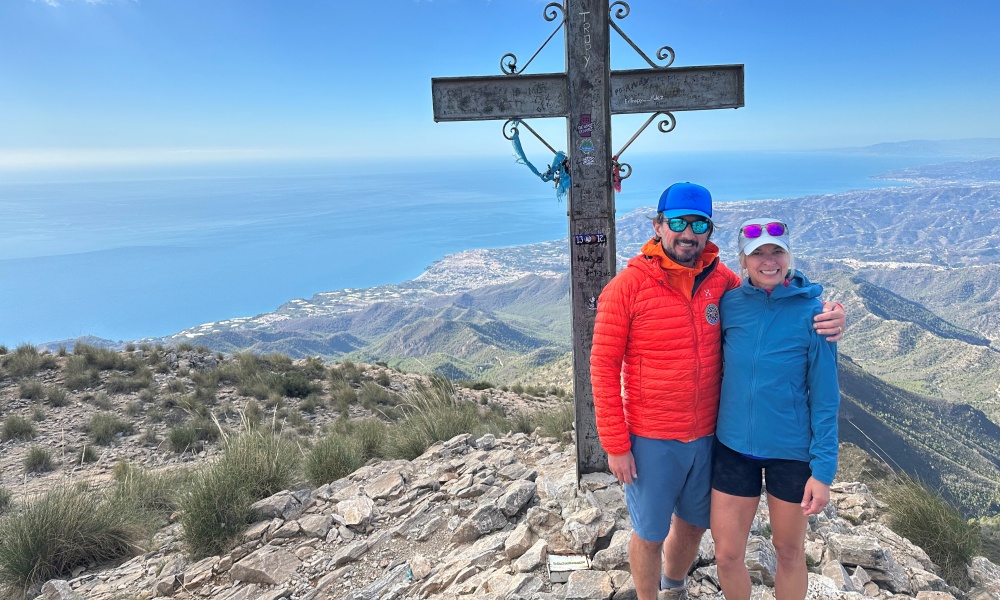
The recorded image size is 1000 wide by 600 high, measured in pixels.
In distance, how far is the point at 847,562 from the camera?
3145 millimetres

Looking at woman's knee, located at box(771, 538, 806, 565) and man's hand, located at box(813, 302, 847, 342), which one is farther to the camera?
woman's knee, located at box(771, 538, 806, 565)

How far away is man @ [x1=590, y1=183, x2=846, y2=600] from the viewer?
216cm

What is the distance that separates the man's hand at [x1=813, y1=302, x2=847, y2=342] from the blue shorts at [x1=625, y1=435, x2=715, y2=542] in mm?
626

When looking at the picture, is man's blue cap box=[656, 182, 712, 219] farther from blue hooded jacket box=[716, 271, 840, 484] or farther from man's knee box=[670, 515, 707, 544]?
man's knee box=[670, 515, 707, 544]

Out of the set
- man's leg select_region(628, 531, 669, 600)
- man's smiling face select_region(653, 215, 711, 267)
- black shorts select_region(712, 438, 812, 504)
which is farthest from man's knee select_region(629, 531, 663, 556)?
man's smiling face select_region(653, 215, 711, 267)

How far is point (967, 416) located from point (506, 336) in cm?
4949

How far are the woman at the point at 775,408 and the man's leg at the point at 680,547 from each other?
0.22 m

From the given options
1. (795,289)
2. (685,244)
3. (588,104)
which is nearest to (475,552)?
(685,244)

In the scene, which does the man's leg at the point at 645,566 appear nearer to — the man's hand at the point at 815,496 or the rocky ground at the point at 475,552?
the rocky ground at the point at 475,552

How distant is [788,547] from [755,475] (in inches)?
13.5

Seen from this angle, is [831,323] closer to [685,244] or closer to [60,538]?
[685,244]

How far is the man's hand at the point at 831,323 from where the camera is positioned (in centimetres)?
196

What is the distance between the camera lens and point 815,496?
1979 mm

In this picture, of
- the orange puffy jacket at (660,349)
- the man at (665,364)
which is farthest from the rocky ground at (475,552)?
the orange puffy jacket at (660,349)
